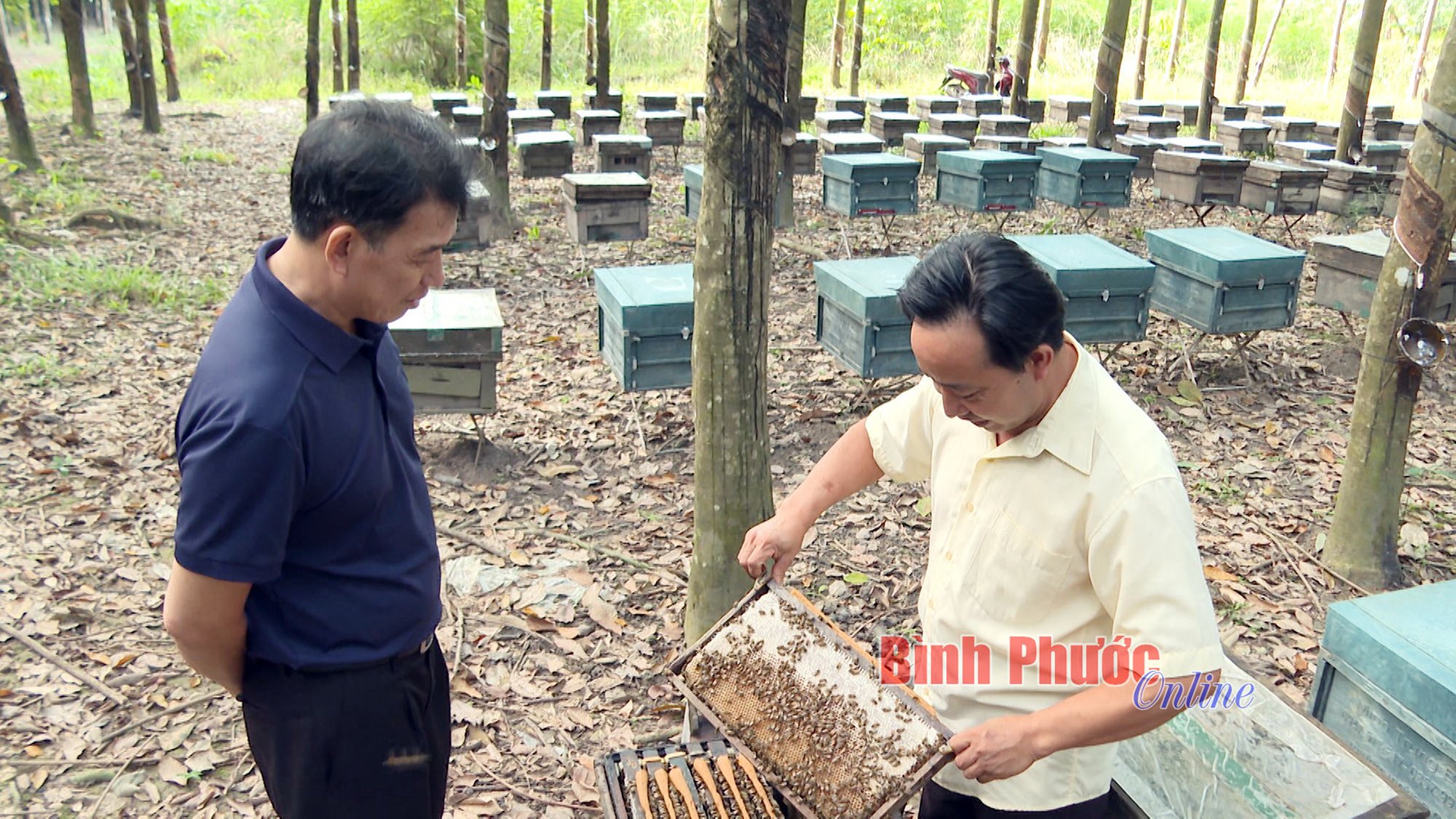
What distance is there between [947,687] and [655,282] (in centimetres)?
424

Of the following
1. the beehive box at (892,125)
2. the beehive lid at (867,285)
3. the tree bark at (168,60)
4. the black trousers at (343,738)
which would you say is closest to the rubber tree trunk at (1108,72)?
the beehive box at (892,125)

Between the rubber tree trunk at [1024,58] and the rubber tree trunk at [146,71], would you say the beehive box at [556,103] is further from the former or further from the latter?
the rubber tree trunk at [1024,58]

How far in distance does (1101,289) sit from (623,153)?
7.33m

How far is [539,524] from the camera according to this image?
5.61 meters

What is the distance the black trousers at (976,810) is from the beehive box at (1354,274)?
5.81m

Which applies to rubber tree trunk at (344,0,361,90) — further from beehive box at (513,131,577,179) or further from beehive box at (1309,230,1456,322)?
beehive box at (1309,230,1456,322)

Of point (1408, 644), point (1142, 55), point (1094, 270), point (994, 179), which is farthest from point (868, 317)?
point (1142, 55)

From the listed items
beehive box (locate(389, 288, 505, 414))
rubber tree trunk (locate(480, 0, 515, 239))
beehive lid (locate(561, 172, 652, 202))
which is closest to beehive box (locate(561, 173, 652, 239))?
beehive lid (locate(561, 172, 652, 202))

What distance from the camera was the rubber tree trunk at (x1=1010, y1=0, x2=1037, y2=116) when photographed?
16.5 meters

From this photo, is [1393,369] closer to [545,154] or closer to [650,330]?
[650,330]

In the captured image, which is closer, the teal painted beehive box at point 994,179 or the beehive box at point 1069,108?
the teal painted beehive box at point 994,179

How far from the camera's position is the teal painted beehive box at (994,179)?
10117mm

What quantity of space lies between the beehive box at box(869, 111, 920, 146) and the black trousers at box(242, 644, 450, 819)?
14.0m

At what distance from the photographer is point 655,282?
6.15 m
